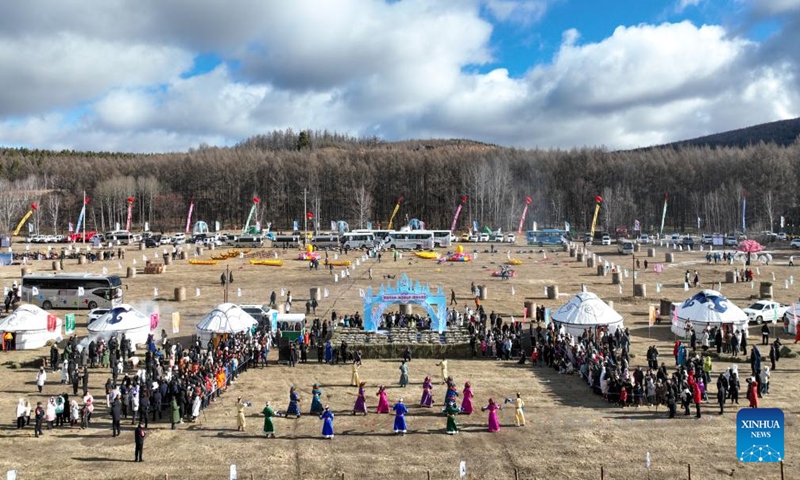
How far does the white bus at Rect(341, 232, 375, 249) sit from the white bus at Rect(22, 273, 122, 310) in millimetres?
39278

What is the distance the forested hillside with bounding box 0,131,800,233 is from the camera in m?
109

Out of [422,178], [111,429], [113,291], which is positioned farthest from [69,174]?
[111,429]

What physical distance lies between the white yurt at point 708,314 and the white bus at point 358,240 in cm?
4883

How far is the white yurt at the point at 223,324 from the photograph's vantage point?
26172mm

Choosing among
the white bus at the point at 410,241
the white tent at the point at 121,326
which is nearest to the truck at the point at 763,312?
the white tent at the point at 121,326

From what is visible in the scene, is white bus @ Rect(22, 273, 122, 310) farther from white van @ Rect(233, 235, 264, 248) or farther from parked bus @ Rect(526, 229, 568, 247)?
parked bus @ Rect(526, 229, 568, 247)

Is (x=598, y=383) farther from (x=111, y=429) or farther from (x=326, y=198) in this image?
(x=326, y=198)

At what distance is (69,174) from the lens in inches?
5231

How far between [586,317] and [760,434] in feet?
56.0

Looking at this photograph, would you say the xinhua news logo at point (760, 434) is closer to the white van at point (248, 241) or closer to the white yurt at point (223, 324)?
the white yurt at point (223, 324)

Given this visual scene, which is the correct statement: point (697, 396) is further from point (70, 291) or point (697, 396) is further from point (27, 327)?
point (70, 291)

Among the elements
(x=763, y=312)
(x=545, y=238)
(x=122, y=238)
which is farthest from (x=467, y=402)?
(x=122, y=238)

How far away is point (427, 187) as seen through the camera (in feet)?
411

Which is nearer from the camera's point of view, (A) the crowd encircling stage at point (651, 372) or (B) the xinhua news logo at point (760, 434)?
(B) the xinhua news logo at point (760, 434)
